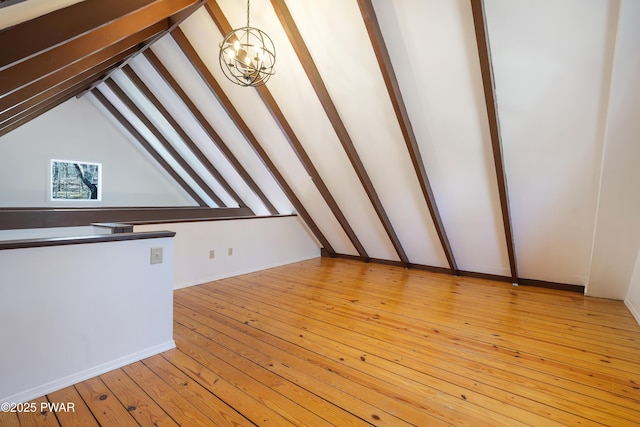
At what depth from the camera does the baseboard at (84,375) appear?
1812mm

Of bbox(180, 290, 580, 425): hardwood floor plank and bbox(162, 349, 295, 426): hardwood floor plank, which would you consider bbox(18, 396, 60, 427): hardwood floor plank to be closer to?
bbox(162, 349, 295, 426): hardwood floor plank

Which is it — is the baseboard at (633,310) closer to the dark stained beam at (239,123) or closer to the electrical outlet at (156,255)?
the dark stained beam at (239,123)

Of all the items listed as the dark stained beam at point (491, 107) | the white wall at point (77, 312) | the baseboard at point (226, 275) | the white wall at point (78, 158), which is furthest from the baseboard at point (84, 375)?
the white wall at point (78, 158)

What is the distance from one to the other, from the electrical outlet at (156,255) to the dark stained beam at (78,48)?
4.56ft

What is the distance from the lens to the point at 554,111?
9.26 feet

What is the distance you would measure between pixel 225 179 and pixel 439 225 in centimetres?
419

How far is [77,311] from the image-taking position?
6.55 feet

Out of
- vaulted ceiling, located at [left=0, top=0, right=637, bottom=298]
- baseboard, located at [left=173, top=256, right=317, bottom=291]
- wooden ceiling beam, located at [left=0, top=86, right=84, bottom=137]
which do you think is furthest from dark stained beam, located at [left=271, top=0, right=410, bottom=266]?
wooden ceiling beam, located at [left=0, top=86, right=84, bottom=137]

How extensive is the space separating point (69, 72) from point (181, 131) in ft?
8.49

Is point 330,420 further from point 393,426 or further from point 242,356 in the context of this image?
point 242,356

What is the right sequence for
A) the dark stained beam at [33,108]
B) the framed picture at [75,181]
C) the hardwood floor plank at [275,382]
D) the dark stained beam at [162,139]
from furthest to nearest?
the framed picture at [75,181]
the dark stained beam at [162,139]
the dark stained beam at [33,108]
the hardwood floor plank at [275,382]

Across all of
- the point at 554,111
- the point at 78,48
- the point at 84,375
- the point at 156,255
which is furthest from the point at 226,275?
the point at 554,111

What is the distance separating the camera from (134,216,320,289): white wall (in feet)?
13.7

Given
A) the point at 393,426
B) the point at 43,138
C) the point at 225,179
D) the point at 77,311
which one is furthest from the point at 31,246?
the point at 43,138
